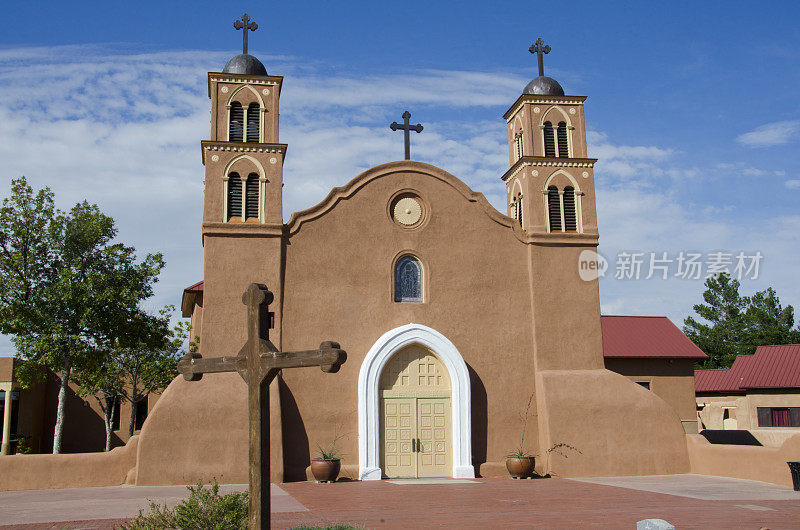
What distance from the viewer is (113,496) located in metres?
14.9

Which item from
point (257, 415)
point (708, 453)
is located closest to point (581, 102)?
point (708, 453)

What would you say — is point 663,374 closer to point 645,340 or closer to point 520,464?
point 645,340

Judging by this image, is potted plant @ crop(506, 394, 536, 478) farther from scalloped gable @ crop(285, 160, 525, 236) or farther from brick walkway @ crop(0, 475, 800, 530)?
scalloped gable @ crop(285, 160, 525, 236)

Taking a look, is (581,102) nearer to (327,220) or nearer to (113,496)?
(327,220)

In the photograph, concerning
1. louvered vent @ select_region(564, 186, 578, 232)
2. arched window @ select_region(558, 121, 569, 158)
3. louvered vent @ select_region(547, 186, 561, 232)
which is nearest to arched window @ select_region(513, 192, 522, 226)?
louvered vent @ select_region(547, 186, 561, 232)

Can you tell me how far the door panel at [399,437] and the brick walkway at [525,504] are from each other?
1.09 meters

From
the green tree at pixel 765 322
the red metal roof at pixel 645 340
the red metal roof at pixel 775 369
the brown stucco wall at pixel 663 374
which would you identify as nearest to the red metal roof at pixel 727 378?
the red metal roof at pixel 775 369

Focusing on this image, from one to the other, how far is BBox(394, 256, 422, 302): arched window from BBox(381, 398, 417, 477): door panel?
8.97 ft

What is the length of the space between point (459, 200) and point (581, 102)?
16.8ft

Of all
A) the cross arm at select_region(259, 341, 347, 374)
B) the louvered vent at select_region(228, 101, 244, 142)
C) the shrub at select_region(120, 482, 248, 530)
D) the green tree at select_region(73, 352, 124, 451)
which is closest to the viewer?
the cross arm at select_region(259, 341, 347, 374)

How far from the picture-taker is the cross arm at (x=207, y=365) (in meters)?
7.71

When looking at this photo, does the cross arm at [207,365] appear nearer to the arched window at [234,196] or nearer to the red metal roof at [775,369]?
the arched window at [234,196]

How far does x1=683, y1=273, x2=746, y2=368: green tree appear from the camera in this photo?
53.6 metres

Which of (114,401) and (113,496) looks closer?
(113,496)
